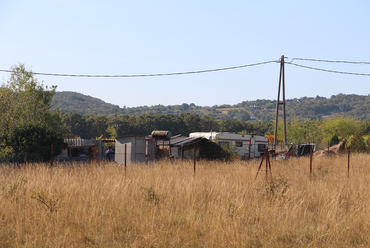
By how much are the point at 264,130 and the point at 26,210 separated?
351 ft

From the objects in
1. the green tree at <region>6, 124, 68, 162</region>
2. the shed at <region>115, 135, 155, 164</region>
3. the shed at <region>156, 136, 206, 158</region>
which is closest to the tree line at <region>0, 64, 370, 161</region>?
the green tree at <region>6, 124, 68, 162</region>

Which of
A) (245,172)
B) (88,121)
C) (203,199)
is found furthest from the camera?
(88,121)

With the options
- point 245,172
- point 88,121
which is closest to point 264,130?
point 88,121

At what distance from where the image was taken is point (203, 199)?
826 cm

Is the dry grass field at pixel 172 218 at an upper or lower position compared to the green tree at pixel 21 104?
lower

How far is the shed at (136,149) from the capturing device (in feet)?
68.7

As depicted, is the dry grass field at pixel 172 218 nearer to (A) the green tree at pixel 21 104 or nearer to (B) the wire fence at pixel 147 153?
(B) the wire fence at pixel 147 153

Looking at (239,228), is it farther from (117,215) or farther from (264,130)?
(264,130)

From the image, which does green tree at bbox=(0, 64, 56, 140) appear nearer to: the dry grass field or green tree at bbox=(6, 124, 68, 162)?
green tree at bbox=(6, 124, 68, 162)

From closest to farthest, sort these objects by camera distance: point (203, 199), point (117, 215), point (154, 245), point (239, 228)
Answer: point (154, 245)
point (239, 228)
point (117, 215)
point (203, 199)

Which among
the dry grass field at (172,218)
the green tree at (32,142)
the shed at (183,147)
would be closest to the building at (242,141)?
the shed at (183,147)

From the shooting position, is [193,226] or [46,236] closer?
[46,236]

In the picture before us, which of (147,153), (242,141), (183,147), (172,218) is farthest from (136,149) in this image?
(172,218)

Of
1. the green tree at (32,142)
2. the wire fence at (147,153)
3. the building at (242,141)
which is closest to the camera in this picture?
the wire fence at (147,153)
